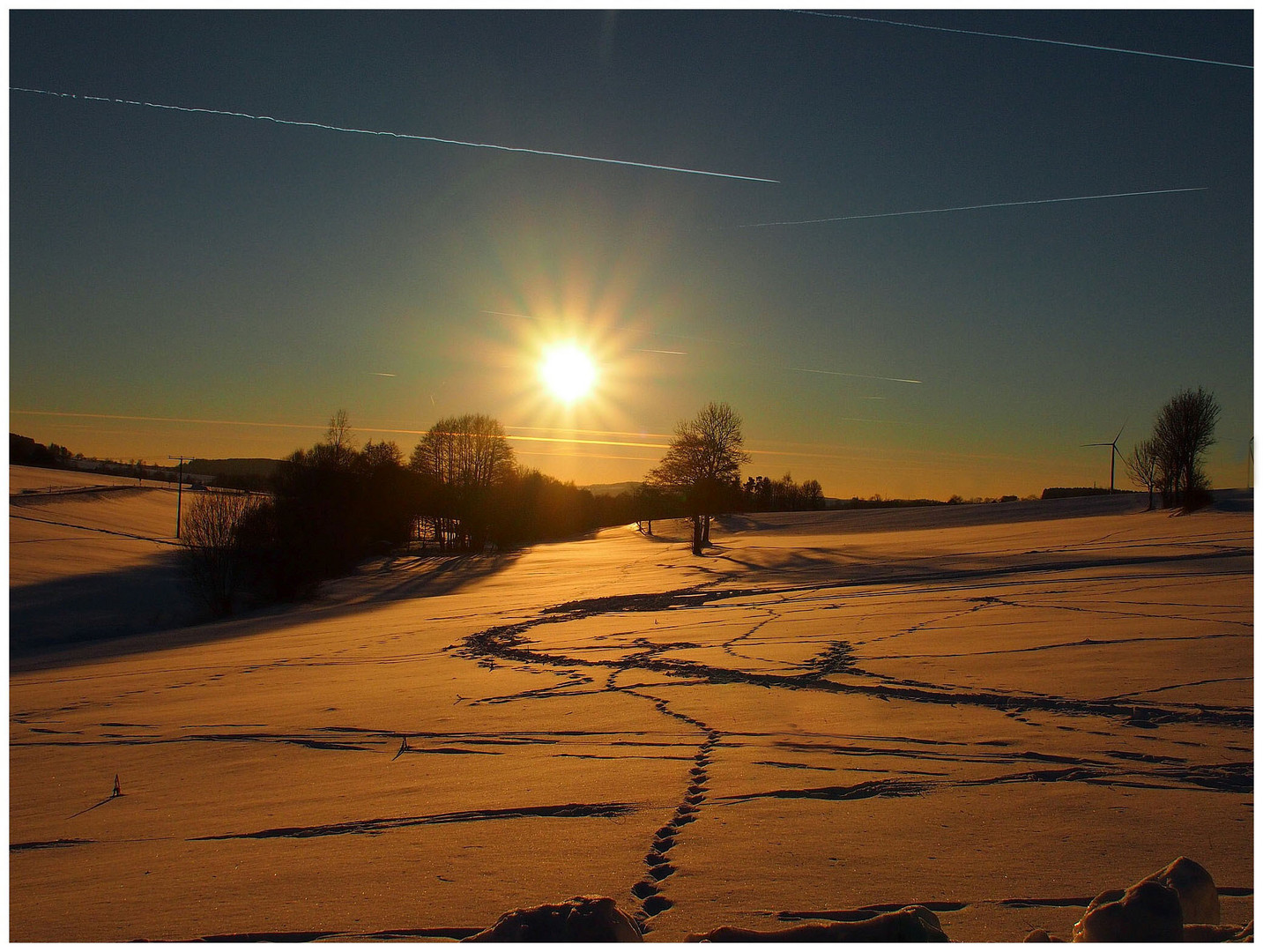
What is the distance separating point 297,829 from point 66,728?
470cm

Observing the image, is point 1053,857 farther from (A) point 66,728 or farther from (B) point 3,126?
(A) point 66,728

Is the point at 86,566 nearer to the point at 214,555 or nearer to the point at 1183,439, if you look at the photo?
the point at 214,555

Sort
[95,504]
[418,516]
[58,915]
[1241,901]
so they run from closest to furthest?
Answer: [1241,901], [58,915], [95,504], [418,516]

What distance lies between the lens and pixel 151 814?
4348 millimetres

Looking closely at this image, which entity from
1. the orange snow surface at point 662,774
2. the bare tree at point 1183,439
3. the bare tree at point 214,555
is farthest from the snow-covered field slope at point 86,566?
the bare tree at point 1183,439

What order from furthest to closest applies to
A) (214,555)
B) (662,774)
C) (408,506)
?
(408,506) → (214,555) → (662,774)

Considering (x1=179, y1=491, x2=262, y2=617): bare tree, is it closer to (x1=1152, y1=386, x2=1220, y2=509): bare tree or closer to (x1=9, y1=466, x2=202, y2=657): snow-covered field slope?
(x1=9, y1=466, x2=202, y2=657): snow-covered field slope

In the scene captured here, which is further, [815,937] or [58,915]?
[58,915]

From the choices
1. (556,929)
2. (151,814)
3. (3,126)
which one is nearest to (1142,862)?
(556,929)

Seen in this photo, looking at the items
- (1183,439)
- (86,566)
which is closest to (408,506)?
(86,566)

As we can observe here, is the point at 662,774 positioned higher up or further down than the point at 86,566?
higher up

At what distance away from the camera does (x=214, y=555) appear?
25.3 metres

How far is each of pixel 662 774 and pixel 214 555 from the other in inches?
972

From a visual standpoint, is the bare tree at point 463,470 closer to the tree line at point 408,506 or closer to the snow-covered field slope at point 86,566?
the tree line at point 408,506
